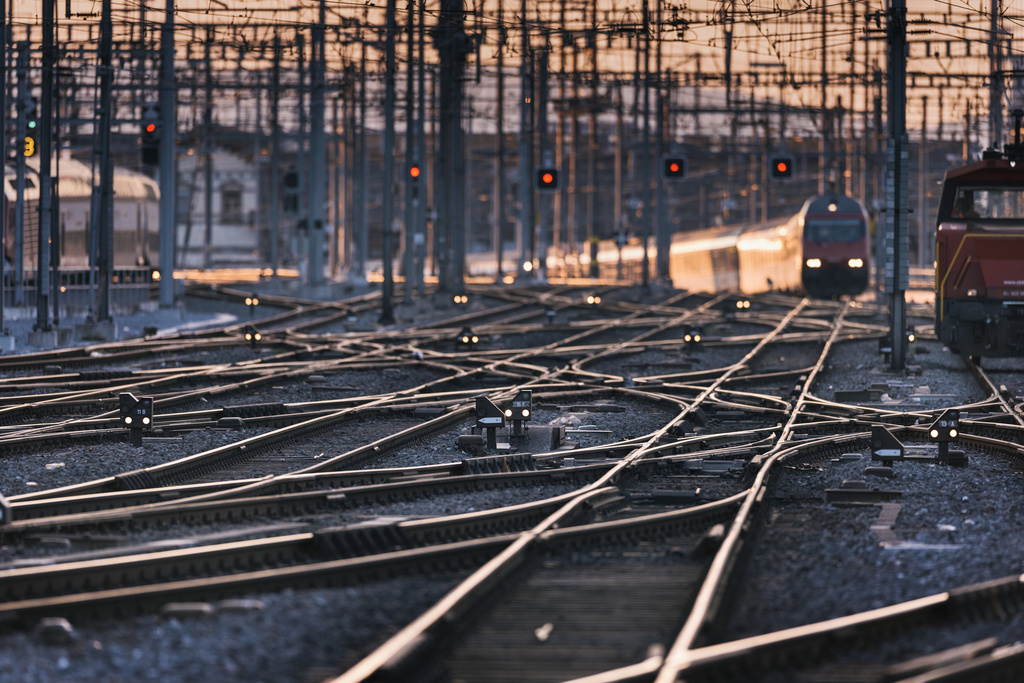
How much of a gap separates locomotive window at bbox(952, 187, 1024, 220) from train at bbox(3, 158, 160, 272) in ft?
63.0

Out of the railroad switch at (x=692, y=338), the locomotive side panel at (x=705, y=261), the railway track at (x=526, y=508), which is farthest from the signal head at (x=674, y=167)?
the railway track at (x=526, y=508)

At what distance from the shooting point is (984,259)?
66.6ft

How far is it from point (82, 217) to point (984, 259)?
77.4 feet

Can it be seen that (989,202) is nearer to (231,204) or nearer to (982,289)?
(982,289)

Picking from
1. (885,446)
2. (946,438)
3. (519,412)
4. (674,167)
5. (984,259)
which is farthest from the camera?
(674,167)

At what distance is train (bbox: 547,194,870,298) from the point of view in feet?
132

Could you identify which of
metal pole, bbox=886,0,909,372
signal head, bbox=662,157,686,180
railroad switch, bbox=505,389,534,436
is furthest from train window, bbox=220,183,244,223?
railroad switch, bbox=505,389,534,436

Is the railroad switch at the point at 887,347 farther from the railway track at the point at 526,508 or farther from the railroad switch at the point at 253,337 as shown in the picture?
the railroad switch at the point at 253,337

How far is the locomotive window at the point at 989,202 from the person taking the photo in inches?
796

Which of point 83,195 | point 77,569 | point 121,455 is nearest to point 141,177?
point 83,195

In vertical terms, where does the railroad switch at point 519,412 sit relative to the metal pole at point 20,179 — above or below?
below

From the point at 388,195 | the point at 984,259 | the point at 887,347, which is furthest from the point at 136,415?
the point at 388,195

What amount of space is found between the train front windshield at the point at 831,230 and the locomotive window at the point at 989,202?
19594 mm

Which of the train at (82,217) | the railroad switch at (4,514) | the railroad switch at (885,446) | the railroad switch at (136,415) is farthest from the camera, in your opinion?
the train at (82,217)
